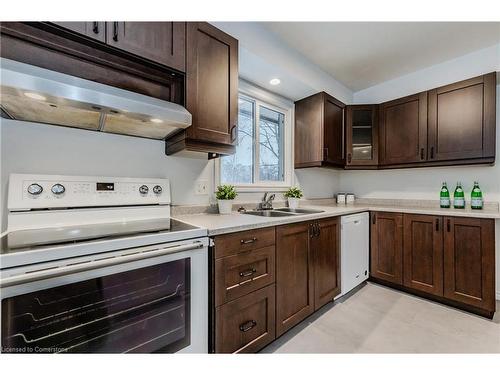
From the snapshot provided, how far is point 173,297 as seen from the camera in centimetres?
107

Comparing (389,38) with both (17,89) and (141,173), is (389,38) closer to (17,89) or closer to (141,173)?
(141,173)

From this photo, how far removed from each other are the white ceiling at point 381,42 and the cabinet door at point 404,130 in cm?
43

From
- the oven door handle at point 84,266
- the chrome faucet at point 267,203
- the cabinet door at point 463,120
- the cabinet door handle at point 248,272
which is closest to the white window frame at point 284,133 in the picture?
the chrome faucet at point 267,203

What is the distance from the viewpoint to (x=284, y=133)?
2.73 m

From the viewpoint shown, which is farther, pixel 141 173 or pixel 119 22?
pixel 141 173

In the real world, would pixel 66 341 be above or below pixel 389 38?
below

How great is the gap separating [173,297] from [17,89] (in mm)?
1046

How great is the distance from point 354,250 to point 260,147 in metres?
1.46

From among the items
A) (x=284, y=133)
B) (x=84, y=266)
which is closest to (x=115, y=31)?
(x=84, y=266)

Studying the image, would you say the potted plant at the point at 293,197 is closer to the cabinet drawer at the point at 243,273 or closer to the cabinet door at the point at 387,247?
the cabinet door at the point at 387,247

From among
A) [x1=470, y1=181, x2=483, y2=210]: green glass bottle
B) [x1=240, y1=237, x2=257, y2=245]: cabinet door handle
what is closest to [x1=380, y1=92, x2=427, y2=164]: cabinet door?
[x1=470, y1=181, x2=483, y2=210]: green glass bottle

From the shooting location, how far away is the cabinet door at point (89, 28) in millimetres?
1023
